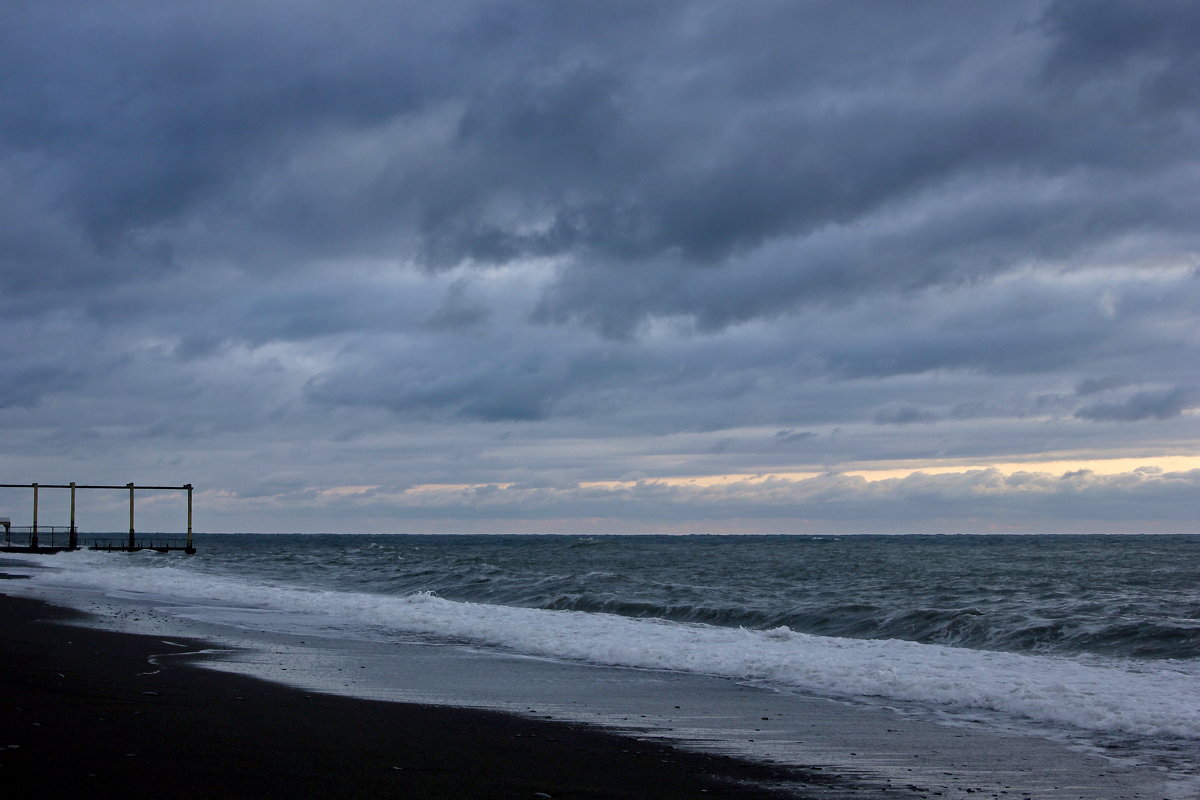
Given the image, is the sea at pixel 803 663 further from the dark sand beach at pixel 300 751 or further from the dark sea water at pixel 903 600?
the dark sand beach at pixel 300 751

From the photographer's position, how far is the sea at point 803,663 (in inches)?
330

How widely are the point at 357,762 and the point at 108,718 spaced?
8.27 feet

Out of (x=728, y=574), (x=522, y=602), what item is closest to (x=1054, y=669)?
(x=522, y=602)

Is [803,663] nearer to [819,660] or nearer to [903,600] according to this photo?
[819,660]

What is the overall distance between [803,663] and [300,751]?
27.9 feet

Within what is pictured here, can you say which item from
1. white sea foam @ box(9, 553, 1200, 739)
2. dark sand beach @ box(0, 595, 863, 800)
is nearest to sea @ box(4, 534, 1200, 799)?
white sea foam @ box(9, 553, 1200, 739)

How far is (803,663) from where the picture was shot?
13781 millimetres

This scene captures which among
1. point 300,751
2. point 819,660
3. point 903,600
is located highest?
point 300,751

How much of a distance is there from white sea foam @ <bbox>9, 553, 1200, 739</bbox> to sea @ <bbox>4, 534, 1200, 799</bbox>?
5 centimetres

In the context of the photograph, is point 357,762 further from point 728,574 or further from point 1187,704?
point 728,574

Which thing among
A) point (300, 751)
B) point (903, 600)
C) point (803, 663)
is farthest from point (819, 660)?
point (903, 600)

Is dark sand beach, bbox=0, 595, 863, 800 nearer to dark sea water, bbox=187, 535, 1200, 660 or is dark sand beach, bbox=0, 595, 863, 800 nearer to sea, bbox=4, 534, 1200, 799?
sea, bbox=4, 534, 1200, 799

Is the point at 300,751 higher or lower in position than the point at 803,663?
higher

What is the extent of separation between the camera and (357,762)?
6855 millimetres
